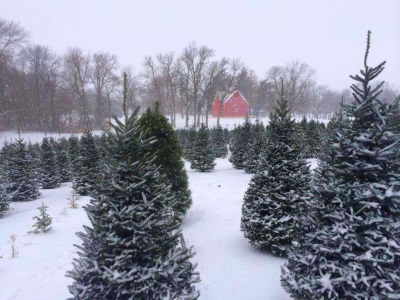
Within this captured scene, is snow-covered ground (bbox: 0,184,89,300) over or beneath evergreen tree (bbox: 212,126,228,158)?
beneath

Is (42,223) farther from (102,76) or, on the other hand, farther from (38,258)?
(102,76)

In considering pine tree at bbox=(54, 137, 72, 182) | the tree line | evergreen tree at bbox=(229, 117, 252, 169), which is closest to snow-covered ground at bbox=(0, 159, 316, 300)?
pine tree at bbox=(54, 137, 72, 182)

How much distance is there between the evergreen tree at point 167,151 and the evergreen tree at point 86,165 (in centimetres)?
747

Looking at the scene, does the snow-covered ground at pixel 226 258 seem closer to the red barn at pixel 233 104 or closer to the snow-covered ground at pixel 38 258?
the snow-covered ground at pixel 38 258

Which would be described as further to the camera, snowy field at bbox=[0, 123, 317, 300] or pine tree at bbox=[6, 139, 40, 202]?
pine tree at bbox=[6, 139, 40, 202]

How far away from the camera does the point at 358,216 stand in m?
3.50

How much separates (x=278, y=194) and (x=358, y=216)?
2.63m

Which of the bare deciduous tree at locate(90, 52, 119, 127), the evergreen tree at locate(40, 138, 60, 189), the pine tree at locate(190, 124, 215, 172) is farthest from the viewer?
the bare deciduous tree at locate(90, 52, 119, 127)

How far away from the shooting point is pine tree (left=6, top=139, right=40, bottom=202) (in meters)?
14.5

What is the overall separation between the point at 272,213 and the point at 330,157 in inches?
95.1

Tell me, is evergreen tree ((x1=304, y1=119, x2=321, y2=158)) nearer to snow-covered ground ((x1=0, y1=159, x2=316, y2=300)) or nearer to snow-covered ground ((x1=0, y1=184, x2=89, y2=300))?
snow-covered ground ((x1=0, y1=159, x2=316, y2=300))

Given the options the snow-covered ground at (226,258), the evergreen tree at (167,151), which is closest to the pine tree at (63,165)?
the snow-covered ground at (226,258)

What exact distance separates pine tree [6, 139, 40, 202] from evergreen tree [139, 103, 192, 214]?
9.94 metres

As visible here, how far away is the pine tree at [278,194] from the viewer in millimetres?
6051
